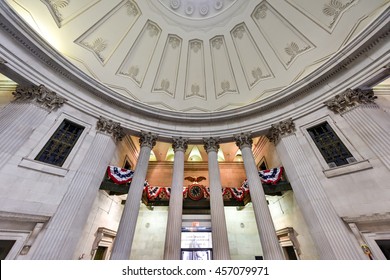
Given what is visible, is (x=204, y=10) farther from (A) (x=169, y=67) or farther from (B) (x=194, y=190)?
(B) (x=194, y=190)

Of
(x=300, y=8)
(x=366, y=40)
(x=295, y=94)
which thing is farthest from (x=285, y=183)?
(x=300, y=8)

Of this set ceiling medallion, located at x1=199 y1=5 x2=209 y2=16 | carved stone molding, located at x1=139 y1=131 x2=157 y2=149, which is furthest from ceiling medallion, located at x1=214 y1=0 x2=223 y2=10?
carved stone molding, located at x1=139 y1=131 x2=157 y2=149

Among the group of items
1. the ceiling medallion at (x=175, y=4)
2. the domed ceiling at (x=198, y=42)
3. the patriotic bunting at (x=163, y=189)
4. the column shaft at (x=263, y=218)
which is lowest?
the column shaft at (x=263, y=218)

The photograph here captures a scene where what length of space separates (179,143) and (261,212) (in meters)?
6.29

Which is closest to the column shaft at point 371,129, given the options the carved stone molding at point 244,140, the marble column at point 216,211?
the carved stone molding at point 244,140

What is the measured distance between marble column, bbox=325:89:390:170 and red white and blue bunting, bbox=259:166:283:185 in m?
3.87

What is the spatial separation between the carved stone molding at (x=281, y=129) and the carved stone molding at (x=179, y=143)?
5.67 m

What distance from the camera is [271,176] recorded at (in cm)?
937

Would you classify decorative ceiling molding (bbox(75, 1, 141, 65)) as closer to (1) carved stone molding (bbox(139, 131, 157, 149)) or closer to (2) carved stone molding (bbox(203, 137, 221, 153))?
(1) carved stone molding (bbox(139, 131, 157, 149))

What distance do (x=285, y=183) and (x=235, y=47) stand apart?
1161 centimetres

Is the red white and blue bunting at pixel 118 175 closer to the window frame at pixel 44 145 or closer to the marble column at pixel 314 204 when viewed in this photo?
the window frame at pixel 44 145

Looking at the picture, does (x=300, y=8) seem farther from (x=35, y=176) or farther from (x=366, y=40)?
(x=35, y=176)

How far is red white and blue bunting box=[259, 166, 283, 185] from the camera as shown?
30.0ft

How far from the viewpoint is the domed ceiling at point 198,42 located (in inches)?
397
